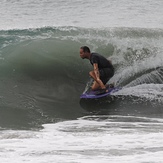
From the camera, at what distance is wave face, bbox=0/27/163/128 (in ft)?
28.5

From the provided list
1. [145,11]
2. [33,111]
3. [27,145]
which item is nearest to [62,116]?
[33,111]

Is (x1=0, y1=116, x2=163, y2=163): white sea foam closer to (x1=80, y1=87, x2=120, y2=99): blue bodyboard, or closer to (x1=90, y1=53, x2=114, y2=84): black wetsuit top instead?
(x1=80, y1=87, x2=120, y2=99): blue bodyboard

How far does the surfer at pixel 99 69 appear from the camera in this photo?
9.10m

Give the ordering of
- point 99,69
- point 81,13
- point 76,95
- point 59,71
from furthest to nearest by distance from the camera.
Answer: point 81,13 → point 59,71 → point 76,95 → point 99,69

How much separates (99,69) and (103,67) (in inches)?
4.2

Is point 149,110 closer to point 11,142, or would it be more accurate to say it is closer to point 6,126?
point 6,126

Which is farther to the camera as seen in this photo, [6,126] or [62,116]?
[62,116]

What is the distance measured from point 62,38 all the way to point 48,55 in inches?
71.0

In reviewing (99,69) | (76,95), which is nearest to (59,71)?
(76,95)

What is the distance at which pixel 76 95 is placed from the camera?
9.79 metres

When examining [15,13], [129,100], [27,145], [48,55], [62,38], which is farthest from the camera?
[15,13]

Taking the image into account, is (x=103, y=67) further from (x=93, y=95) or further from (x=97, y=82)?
(x=93, y=95)

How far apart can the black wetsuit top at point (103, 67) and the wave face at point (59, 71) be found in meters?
0.56

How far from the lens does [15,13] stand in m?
19.8
